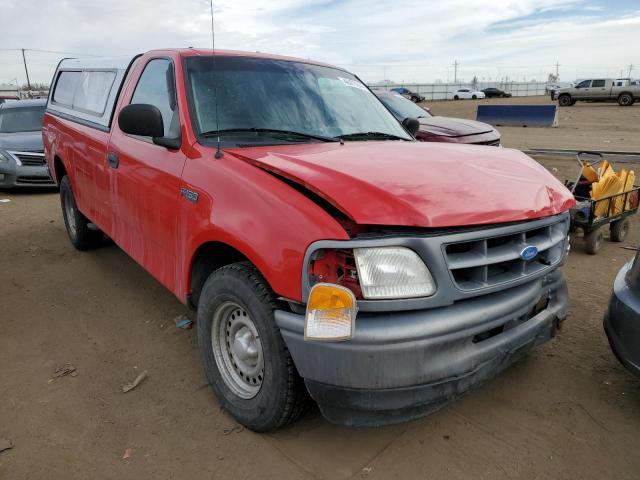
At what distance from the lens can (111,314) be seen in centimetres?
417

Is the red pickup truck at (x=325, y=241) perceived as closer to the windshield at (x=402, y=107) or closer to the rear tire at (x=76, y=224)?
the rear tire at (x=76, y=224)

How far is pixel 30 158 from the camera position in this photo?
31.9 feet

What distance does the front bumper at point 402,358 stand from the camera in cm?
206

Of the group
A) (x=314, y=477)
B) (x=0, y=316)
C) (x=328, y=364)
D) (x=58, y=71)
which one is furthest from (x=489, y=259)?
(x=58, y=71)

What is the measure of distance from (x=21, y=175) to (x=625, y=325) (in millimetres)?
10034

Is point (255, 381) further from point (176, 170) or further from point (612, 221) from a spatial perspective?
point (612, 221)

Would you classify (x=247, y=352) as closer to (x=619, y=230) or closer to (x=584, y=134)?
(x=619, y=230)

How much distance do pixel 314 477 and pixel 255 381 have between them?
569 mm

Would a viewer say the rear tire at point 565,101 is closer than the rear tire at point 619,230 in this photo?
No

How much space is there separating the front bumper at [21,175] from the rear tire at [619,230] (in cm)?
930

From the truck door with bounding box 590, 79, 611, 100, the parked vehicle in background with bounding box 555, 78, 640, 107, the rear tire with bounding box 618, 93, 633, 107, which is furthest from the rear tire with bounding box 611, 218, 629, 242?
the truck door with bounding box 590, 79, 611, 100

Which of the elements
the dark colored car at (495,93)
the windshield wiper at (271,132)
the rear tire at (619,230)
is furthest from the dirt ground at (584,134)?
the dark colored car at (495,93)

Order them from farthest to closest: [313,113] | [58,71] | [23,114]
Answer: [23,114], [58,71], [313,113]

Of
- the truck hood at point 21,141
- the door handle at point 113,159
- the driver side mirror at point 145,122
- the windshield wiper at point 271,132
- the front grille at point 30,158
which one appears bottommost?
the front grille at point 30,158
